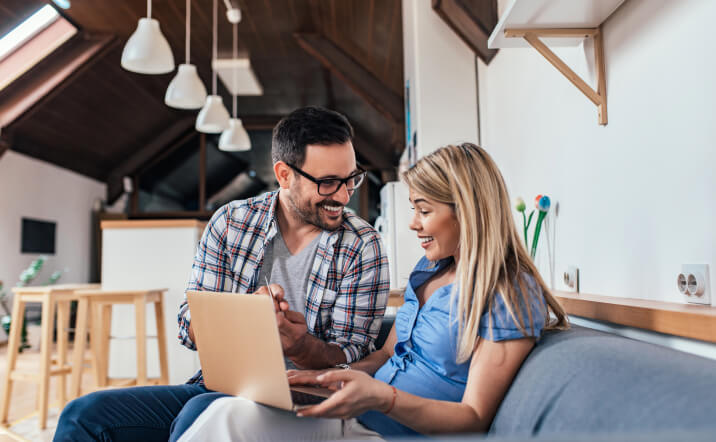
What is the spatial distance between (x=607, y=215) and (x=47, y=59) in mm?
6139

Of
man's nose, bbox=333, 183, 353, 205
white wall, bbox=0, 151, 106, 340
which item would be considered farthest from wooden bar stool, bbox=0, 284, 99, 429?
white wall, bbox=0, 151, 106, 340

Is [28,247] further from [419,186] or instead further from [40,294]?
[419,186]

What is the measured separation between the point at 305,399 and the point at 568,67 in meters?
1.19

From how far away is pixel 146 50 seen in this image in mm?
3098

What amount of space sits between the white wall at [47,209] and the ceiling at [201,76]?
214 millimetres

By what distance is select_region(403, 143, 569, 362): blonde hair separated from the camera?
110 cm

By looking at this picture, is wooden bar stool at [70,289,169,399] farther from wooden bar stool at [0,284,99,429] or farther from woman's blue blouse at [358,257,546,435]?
woman's blue blouse at [358,257,546,435]

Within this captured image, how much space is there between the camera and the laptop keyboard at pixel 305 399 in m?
1.00

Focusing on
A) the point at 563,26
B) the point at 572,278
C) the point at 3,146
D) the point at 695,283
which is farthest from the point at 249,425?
the point at 3,146

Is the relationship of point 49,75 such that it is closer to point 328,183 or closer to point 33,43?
point 33,43

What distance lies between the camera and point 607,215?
1616 mm

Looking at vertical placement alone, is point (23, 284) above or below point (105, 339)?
above

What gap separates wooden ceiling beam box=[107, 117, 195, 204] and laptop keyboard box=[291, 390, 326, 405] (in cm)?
880

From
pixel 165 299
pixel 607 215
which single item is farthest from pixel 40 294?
pixel 607 215
